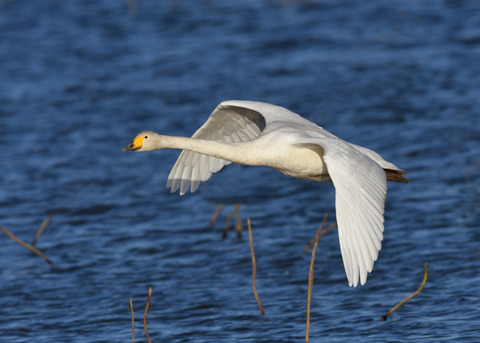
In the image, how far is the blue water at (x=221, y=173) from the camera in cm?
961

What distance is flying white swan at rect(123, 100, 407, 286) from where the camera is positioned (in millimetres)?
6898

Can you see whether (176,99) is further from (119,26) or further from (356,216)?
(356,216)

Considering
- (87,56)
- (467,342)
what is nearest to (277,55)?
(87,56)

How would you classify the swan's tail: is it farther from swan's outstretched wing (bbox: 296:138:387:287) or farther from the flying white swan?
swan's outstretched wing (bbox: 296:138:387:287)

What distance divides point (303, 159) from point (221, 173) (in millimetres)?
5720

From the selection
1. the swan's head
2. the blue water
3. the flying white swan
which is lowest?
the blue water

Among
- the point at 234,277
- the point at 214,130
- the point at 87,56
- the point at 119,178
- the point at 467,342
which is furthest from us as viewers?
the point at 87,56

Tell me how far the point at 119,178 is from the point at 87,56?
6049 millimetres

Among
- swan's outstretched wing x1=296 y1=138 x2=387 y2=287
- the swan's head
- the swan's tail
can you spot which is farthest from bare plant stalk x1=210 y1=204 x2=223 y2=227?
swan's outstretched wing x1=296 y1=138 x2=387 y2=287

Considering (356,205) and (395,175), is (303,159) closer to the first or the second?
(395,175)

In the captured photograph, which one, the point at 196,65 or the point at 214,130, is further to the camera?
the point at 196,65

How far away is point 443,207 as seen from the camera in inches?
471

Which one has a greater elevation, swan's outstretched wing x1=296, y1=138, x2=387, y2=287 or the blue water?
swan's outstretched wing x1=296, y1=138, x2=387, y2=287

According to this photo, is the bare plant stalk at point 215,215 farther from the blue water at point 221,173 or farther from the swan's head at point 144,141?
the swan's head at point 144,141
